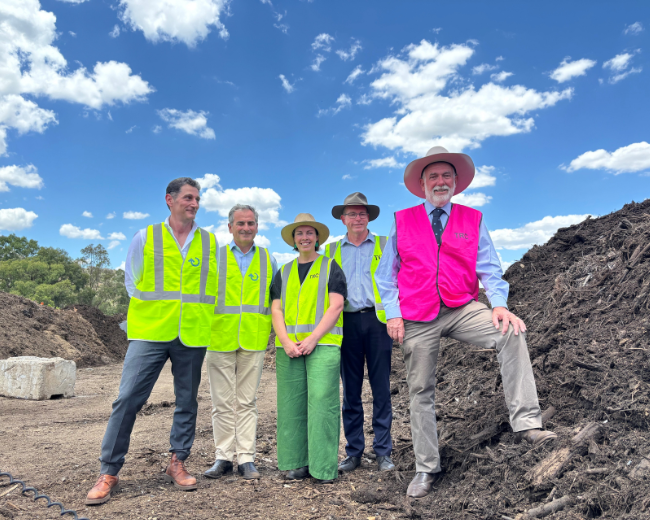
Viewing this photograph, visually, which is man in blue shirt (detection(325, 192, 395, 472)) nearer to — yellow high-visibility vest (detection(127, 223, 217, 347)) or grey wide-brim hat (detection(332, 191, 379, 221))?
grey wide-brim hat (detection(332, 191, 379, 221))

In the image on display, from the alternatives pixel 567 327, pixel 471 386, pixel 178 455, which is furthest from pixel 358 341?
pixel 567 327

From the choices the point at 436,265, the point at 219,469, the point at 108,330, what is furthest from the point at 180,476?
the point at 108,330

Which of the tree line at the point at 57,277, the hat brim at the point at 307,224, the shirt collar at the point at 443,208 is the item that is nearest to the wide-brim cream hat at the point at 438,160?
the shirt collar at the point at 443,208

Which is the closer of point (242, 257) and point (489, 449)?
point (489, 449)

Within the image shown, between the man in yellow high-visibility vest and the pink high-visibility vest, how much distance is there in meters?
1.82

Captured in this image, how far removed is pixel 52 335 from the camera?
55.9ft

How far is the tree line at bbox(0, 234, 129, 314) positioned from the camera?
134 feet

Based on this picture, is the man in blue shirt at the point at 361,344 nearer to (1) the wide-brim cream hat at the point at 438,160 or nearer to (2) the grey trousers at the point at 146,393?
(1) the wide-brim cream hat at the point at 438,160

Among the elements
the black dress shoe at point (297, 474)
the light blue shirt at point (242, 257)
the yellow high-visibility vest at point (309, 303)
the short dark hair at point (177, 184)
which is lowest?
the black dress shoe at point (297, 474)

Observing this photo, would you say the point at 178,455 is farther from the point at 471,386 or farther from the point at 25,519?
the point at 471,386

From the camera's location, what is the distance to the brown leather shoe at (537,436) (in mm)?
3334

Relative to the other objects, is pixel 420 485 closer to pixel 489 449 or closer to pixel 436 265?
pixel 489 449

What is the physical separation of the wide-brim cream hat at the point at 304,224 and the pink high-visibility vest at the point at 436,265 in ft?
3.23

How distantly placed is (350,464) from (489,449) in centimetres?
151
